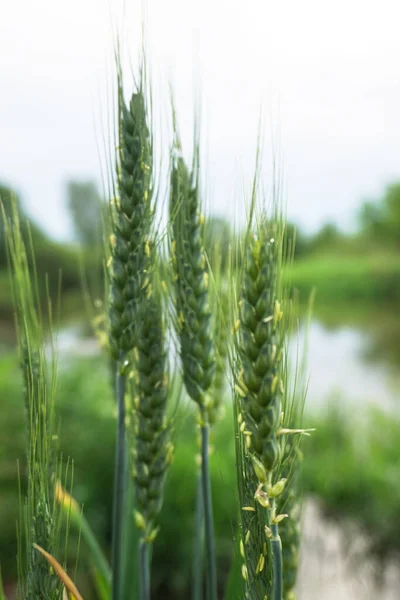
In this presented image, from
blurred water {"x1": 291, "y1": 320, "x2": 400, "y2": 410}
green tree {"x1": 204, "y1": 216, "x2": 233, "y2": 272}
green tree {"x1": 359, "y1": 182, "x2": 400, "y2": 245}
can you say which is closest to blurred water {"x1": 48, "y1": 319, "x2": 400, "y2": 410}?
blurred water {"x1": 291, "y1": 320, "x2": 400, "y2": 410}

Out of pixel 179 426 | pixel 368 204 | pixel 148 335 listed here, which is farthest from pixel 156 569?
pixel 368 204

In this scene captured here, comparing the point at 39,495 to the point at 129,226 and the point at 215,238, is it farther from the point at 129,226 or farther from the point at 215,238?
the point at 215,238

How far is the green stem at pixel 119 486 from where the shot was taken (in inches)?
20.1

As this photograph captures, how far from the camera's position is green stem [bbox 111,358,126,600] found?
511 mm

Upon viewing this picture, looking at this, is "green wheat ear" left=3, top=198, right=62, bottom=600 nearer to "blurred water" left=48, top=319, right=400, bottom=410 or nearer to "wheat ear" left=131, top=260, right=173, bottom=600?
"wheat ear" left=131, top=260, right=173, bottom=600

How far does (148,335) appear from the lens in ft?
1.78

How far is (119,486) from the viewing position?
54cm

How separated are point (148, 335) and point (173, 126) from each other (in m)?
0.18

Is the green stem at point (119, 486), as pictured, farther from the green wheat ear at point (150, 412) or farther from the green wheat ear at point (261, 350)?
the green wheat ear at point (261, 350)

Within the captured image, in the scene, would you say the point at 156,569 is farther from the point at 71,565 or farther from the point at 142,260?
the point at 142,260

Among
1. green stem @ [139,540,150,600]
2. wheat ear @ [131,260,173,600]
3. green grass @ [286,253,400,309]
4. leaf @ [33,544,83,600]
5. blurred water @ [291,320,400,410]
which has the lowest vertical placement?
blurred water @ [291,320,400,410]

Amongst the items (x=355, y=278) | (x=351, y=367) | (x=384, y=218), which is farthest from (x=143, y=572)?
(x=384, y=218)

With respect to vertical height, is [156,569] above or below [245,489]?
below

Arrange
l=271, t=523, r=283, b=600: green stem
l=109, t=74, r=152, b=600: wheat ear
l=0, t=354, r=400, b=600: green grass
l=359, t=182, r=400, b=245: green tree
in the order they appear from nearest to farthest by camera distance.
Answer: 1. l=271, t=523, r=283, b=600: green stem
2. l=109, t=74, r=152, b=600: wheat ear
3. l=0, t=354, r=400, b=600: green grass
4. l=359, t=182, r=400, b=245: green tree
